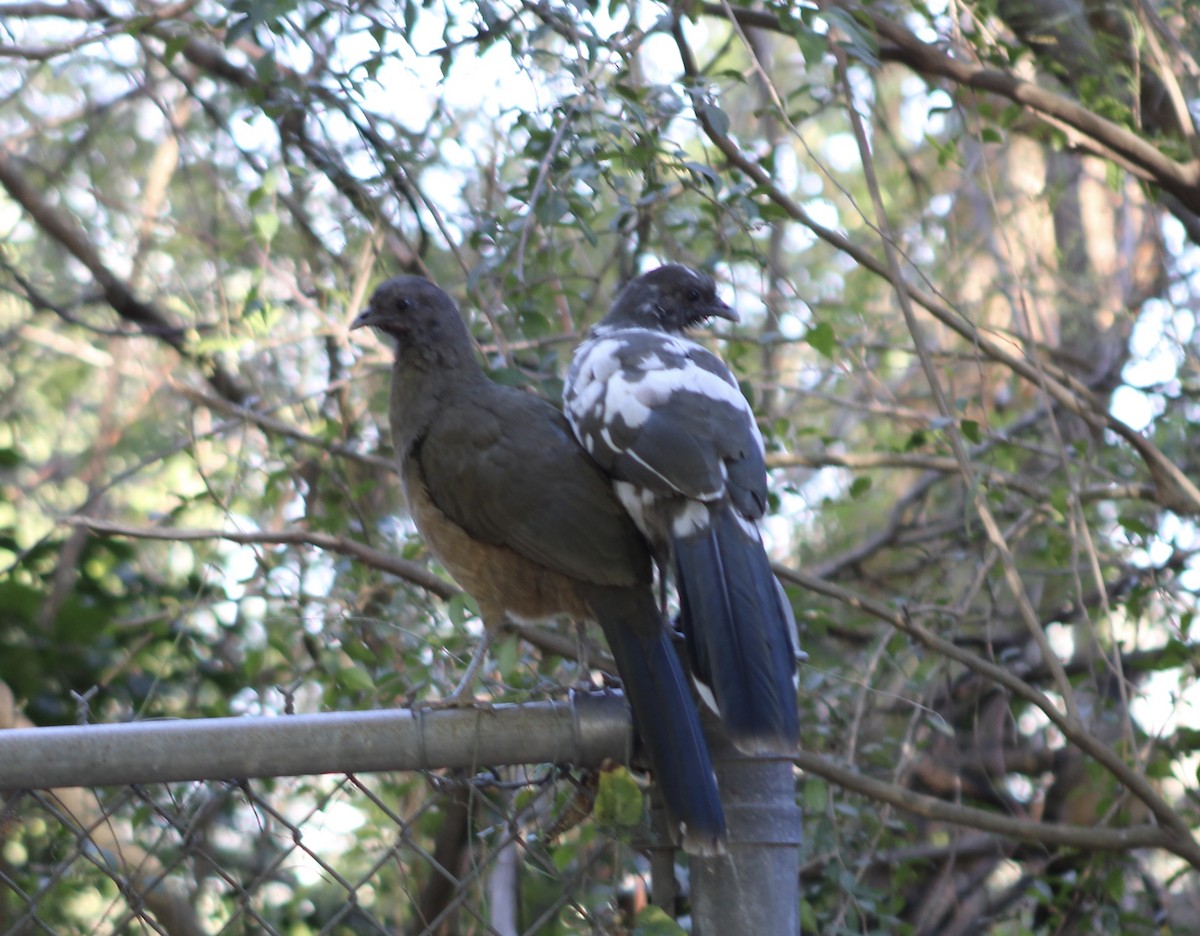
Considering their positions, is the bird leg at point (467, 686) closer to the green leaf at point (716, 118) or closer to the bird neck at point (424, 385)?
the bird neck at point (424, 385)

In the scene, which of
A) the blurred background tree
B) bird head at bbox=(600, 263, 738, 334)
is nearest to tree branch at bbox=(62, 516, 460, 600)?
the blurred background tree

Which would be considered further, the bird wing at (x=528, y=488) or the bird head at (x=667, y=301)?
the bird head at (x=667, y=301)

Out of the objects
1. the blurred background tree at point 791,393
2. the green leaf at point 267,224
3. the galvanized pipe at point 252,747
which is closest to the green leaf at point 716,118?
the blurred background tree at point 791,393

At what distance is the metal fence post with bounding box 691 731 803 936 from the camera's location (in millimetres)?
1540

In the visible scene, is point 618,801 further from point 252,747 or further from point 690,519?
point 690,519

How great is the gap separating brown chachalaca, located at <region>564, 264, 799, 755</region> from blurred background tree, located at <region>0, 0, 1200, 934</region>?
290 millimetres

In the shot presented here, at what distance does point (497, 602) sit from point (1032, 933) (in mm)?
2104

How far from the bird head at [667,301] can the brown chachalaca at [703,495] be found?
237mm

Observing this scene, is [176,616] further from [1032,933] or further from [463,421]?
[1032,933]

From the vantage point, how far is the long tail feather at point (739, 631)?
1.70 metres

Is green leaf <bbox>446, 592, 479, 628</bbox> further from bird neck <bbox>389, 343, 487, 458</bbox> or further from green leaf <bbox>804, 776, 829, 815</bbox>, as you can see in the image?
green leaf <bbox>804, 776, 829, 815</bbox>

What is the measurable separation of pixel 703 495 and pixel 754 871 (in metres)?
0.73

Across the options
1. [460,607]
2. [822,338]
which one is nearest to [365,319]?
[460,607]

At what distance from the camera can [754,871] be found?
5.11ft
